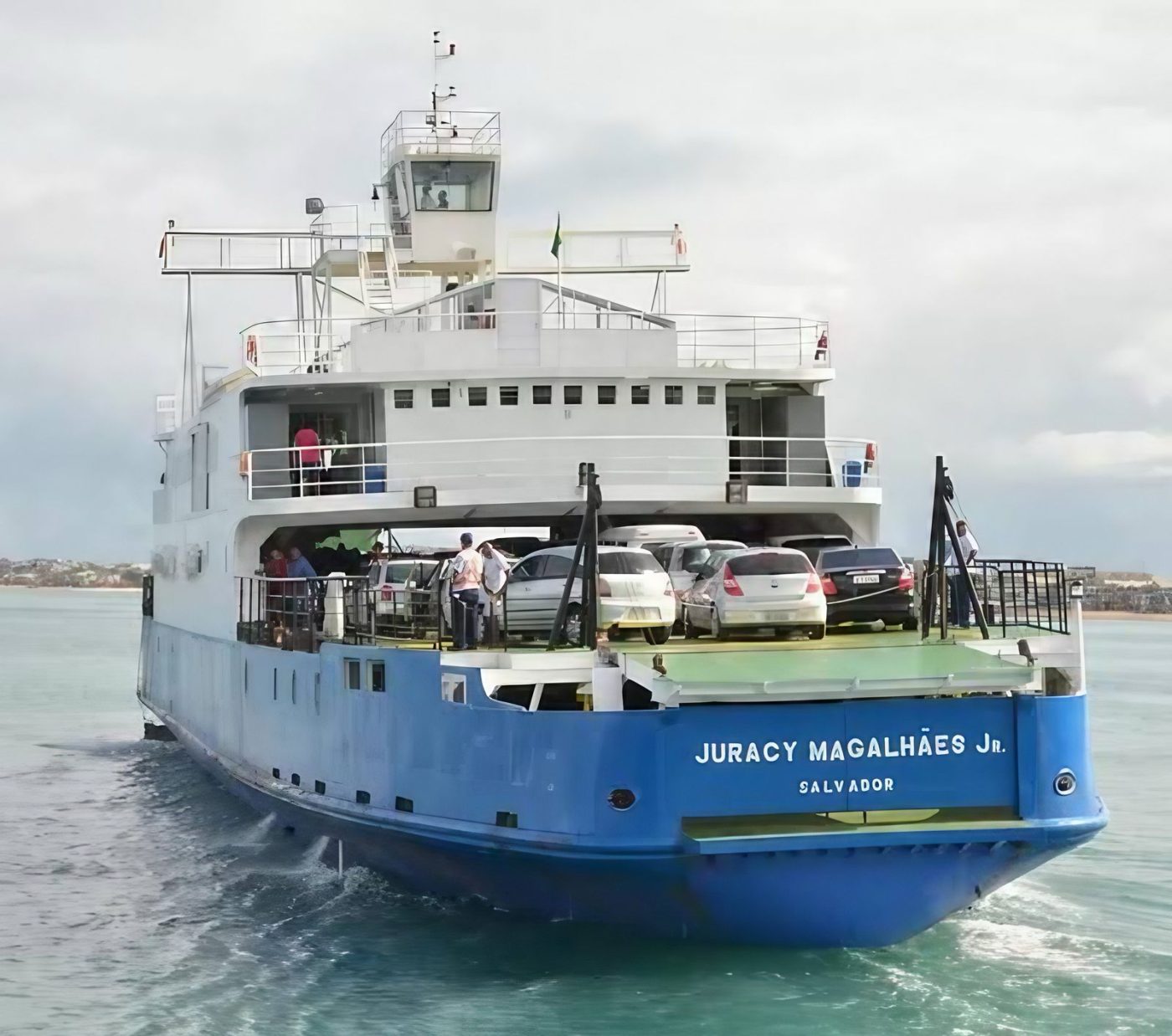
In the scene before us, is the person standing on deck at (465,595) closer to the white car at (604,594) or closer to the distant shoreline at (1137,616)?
the white car at (604,594)

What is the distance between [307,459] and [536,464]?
3.22 meters

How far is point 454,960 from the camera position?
15.0m

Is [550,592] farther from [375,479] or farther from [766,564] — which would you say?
[375,479]

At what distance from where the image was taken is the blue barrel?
21094 millimetres

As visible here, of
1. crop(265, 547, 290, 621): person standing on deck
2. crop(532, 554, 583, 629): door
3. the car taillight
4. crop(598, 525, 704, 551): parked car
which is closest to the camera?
the car taillight

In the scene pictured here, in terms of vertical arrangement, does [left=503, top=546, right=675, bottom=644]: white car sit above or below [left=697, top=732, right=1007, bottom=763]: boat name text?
above

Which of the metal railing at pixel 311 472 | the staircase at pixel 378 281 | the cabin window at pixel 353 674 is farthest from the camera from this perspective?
the staircase at pixel 378 281

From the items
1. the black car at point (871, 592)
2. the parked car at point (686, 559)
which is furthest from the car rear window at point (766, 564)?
the black car at point (871, 592)

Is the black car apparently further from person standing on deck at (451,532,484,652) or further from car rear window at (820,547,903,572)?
person standing on deck at (451,532,484,652)

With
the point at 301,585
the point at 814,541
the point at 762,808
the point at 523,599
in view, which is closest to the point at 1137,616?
the point at 814,541

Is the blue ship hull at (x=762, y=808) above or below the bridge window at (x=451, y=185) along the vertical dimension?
below

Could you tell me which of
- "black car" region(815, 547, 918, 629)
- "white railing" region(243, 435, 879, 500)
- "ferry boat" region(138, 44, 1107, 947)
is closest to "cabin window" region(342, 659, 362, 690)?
"ferry boat" region(138, 44, 1107, 947)

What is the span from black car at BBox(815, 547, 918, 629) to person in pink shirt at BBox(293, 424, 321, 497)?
6.99 metres

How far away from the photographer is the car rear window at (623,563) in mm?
16078
